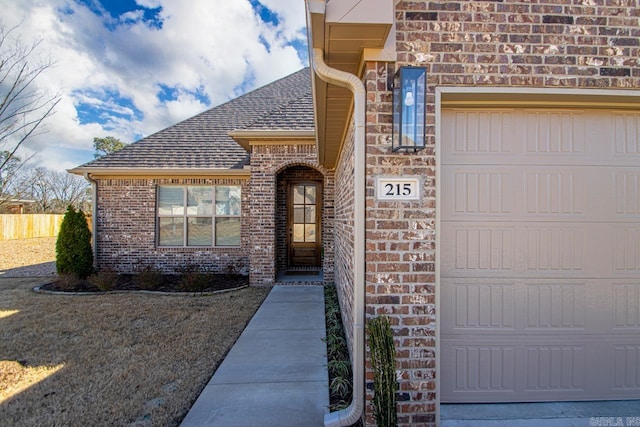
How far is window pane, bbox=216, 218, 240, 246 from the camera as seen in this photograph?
855 centimetres

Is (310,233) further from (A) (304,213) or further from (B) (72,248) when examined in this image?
(B) (72,248)

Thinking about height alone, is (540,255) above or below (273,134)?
below

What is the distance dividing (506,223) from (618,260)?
103 cm

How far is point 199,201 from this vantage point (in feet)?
28.2

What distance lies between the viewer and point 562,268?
259 cm

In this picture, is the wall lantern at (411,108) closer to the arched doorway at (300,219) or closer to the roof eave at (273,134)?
the roof eave at (273,134)

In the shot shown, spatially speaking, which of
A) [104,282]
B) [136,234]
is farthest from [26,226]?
[104,282]

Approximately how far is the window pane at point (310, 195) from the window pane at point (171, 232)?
357cm

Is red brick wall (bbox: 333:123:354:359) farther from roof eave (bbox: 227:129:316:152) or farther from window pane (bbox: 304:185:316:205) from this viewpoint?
window pane (bbox: 304:185:316:205)

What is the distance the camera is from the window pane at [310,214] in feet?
29.1

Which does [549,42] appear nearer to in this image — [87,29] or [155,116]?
[87,29]

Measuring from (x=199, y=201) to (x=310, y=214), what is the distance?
3146mm

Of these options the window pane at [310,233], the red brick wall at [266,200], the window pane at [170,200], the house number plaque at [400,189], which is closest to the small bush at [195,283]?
the red brick wall at [266,200]

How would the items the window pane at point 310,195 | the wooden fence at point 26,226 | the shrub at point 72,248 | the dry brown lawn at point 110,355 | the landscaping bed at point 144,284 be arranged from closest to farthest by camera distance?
the dry brown lawn at point 110,355 → the landscaping bed at point 144,284 → the shrub at point 72,248 → the window pane at point 310,195 → the wooden fence at point 26,226
